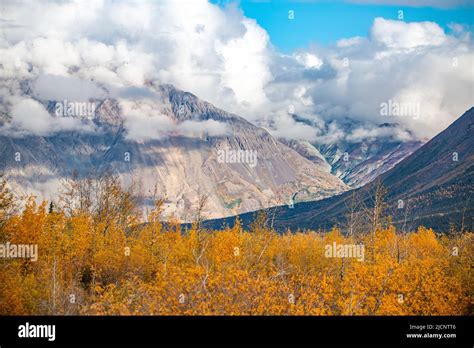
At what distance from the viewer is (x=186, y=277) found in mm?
29641

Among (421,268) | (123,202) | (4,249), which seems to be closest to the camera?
(421,268)

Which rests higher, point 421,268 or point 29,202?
point 29,202

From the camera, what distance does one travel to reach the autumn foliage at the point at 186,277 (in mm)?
28469

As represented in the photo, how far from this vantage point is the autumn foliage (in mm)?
28469

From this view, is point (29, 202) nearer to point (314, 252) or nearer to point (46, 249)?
point (46, 249)

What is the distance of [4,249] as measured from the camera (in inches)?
1694

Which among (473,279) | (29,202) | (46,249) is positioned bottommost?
(473,279)
